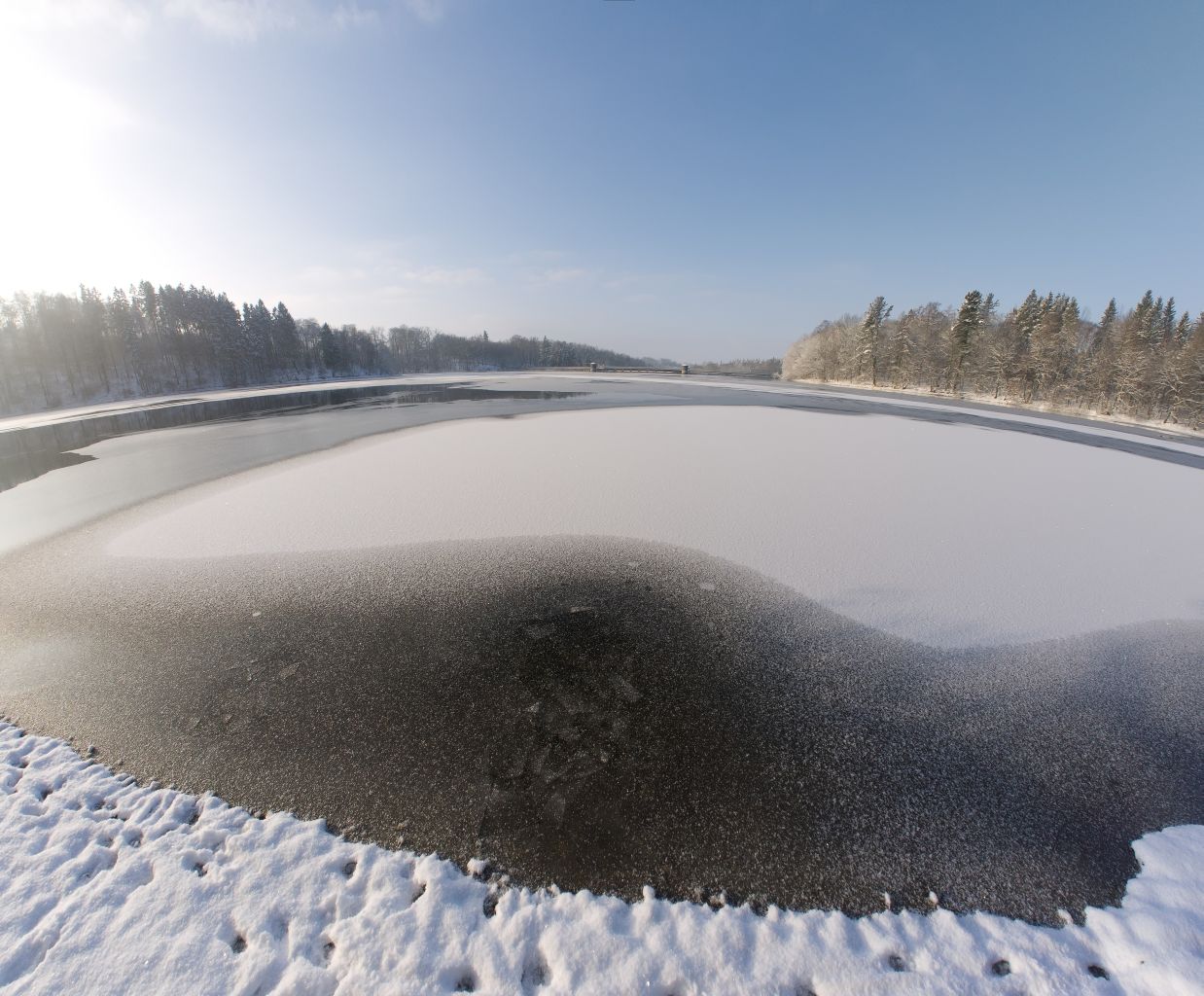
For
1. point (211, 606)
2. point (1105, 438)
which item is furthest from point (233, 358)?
point (1105, 438)

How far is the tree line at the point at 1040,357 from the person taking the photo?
101 feet

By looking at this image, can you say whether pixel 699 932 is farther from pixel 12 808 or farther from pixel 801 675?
pixel 12 808

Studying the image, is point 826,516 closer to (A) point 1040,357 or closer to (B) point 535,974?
(B) point 535,974

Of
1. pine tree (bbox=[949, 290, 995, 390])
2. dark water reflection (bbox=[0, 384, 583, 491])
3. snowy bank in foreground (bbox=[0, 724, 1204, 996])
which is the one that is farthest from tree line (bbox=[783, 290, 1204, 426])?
snowy bank in foreground (bbox=[0, 724, 1204, 996])

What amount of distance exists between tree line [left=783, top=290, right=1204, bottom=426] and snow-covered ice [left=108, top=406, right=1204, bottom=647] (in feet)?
89.7

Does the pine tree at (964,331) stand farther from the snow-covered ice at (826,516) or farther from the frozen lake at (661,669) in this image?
the frozen lake at (661,669)

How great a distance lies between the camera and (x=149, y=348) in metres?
57.1

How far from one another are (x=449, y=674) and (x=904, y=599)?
5.38m

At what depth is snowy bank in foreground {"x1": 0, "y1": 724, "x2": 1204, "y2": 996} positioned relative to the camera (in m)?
2.14

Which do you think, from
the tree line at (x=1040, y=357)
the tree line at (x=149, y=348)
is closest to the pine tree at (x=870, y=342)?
the tree line at (x=1040, y=357)

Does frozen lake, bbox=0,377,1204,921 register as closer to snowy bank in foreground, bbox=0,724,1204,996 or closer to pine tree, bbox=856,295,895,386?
snowy bank in foreground, bbox=0,724,1204,996

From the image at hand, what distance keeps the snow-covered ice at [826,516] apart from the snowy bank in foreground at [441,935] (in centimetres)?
285

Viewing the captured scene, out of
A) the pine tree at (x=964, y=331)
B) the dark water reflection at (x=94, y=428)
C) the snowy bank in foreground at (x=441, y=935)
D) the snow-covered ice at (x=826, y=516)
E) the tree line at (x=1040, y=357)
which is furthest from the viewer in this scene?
the pine tree at (x=964, y=331)

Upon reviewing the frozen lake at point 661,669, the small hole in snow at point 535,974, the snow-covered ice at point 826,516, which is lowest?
the small hole in snow at point 535,974
